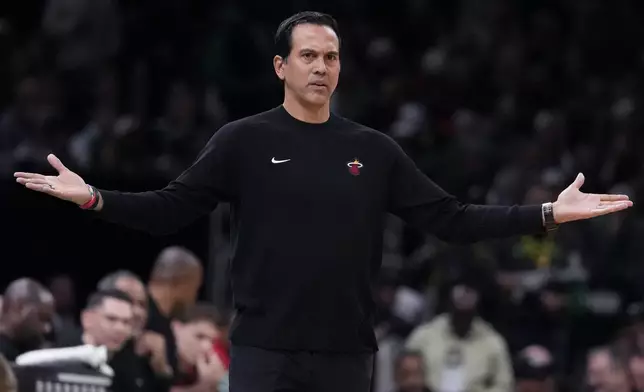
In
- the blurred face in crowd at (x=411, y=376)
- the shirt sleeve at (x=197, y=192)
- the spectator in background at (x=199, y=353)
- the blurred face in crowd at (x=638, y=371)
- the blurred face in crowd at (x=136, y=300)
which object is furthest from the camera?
the blurred face in crowd at (x=411, y=376)

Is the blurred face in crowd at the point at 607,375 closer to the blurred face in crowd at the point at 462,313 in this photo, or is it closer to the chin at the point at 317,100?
the blurred face in crowd at the point at 462,313

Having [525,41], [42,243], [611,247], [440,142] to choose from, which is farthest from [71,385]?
[525,41]

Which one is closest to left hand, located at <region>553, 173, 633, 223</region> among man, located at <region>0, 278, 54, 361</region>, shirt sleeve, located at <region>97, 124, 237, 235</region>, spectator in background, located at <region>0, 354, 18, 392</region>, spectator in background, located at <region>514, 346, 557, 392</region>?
shirt sleeve, located at <region>97, 124, 237, 235</region>

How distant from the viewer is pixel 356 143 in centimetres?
523

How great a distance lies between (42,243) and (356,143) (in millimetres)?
5910

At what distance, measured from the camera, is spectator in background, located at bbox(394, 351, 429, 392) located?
409 inches

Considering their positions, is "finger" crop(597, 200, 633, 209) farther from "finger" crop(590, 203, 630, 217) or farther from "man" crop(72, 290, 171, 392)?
"man" crop(72, 290, 171, 392)

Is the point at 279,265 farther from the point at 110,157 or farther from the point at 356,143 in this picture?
the point at 110,157

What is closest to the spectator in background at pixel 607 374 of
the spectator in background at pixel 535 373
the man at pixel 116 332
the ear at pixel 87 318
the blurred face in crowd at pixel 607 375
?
the blurred face in crowd at pixel 607 375

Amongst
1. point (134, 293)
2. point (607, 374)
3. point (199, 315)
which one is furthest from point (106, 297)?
point (607, 374)

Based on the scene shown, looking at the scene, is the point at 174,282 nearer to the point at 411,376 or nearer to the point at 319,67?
the point at 411,376

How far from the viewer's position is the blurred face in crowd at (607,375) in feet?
32.1

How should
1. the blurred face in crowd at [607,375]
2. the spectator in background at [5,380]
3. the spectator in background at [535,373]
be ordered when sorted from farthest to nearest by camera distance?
1. the spectator in background at [535,373]
2. the blurred face in crowd at [607,375]
3. the spectator in background at [5,380]

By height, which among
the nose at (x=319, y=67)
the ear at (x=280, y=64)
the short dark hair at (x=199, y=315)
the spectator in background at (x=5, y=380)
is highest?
the ear at (x=280, y=64)
